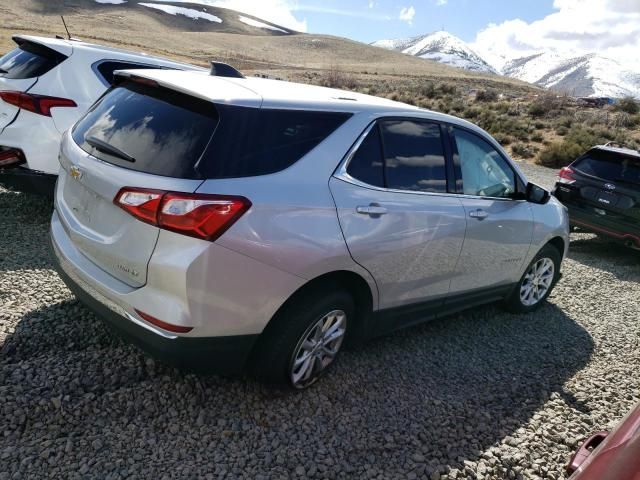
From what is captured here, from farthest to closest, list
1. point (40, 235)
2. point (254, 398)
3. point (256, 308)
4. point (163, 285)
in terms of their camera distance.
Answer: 1. point (40, 235)
2. point (254, 398)
3. point (256, 308)
4. point (163, 285)

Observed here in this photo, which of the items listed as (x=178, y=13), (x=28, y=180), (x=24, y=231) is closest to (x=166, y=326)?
(x=28, y=180)

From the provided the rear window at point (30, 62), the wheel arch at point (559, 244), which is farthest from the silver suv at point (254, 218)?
the rear window at point (30, 62)

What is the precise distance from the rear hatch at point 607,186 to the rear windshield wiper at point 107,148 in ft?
22.4

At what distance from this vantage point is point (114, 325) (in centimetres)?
278

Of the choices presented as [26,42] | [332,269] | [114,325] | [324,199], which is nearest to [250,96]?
[324,199]

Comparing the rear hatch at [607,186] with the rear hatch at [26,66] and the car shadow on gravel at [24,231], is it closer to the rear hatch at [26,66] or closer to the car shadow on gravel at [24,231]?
the rear hatch at [26,66]

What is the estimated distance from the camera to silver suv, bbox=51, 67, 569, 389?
253cm

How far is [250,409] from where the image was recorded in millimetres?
3066

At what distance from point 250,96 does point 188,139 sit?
408mm

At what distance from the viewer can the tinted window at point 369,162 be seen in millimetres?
3092

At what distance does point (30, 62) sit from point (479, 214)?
434cm

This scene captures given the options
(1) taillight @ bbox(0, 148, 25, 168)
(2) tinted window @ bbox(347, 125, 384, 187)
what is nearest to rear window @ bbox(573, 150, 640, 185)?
(2) tinted window @ bbox(347, 125, 384, 187)

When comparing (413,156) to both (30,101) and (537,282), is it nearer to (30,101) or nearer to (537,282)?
(537,282)

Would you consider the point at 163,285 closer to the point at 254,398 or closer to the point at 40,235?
the point at 254,398
